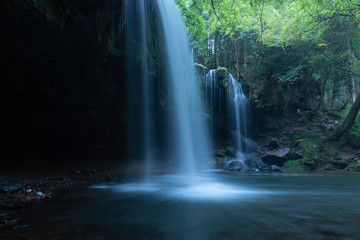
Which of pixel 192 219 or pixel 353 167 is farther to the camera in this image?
pixel 353 167

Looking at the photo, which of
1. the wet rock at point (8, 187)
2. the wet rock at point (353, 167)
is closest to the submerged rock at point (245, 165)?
the wet rock at point (353, 167)

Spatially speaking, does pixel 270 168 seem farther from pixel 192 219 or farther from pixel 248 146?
pixel 192 219

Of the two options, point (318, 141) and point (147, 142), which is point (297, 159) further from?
point (147, 142)

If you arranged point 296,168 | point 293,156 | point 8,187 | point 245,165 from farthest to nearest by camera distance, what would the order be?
point 293,156, point 245,165, point 296,168, point 8,187

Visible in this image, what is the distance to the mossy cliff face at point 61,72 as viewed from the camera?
6.09 metres

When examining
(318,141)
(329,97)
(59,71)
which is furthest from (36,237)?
(329,97)

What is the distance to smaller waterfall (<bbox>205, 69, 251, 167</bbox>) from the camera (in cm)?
1445

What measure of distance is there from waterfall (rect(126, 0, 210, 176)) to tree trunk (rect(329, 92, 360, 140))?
9.19 m

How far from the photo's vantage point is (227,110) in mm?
15062

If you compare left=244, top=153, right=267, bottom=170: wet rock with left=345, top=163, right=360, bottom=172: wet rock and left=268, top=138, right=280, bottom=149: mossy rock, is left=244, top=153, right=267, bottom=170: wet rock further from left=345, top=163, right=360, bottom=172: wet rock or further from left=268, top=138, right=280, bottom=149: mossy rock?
left=345, top=163, right=360, bottom=172: wet rock

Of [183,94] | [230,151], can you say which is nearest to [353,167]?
[230,151]

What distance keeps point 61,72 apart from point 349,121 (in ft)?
57.0

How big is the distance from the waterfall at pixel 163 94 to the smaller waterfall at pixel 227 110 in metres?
1.15

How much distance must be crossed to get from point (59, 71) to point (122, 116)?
3647mm
